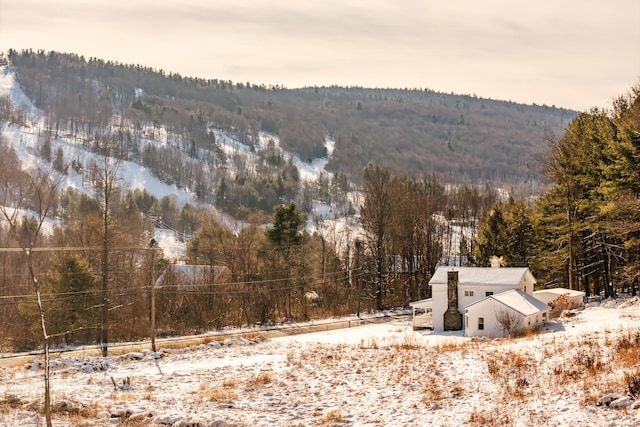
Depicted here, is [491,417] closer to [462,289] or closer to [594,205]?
[462,289]

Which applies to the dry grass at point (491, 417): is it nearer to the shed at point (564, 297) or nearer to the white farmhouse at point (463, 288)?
the white farmhouse at point (463, 288)

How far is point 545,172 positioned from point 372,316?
19.1 meters

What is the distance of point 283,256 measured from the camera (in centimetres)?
5834

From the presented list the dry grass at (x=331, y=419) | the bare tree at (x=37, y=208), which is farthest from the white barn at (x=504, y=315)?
the bare tree at (x=37, y=208)

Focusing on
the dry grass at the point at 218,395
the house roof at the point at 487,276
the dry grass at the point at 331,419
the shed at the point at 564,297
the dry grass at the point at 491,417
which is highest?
the house roof at the point at 487,276

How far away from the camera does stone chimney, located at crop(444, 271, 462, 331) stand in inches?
1781

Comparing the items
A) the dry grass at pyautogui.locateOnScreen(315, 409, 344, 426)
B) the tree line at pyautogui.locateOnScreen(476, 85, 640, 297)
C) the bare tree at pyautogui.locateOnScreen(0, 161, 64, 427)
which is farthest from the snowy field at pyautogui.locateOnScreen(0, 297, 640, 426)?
the tree line at pyautogui.locateOnScreen(476, 85, 640, 297)

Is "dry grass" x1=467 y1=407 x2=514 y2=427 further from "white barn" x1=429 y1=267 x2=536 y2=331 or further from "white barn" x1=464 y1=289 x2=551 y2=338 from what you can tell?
"white barn" x1=429 y1=267 x2=536 y2=331

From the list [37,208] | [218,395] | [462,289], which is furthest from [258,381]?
[462,289]

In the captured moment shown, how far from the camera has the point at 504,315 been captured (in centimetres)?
3872

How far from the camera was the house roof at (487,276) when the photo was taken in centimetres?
4519

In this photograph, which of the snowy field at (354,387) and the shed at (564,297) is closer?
the snowy field at (354,387)

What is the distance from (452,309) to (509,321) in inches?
307

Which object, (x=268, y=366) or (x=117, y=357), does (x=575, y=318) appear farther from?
(x=117, y=357)
